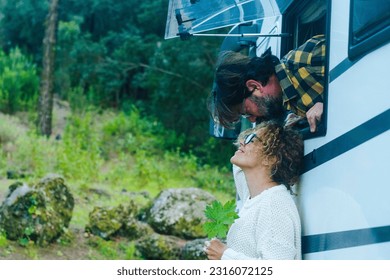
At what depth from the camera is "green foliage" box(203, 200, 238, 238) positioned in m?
2.62

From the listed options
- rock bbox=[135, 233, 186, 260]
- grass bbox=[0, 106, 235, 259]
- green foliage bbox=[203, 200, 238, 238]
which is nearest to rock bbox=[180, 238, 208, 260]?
rock bbox=[135, 233, 186, 260]

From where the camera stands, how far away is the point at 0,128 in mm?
11508

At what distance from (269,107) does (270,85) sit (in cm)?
9

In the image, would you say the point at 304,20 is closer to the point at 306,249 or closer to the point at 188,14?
the point at 188,14

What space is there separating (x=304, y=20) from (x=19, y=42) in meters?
14.6

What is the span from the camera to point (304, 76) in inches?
105

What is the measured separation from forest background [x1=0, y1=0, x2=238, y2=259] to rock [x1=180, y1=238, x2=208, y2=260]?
245cm

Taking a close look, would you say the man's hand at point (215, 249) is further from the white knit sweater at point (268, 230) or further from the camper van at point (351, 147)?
the camper van at point (351, 147)

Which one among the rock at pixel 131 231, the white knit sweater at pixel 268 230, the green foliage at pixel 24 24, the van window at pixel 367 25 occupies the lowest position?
the rock at pixel 131 231

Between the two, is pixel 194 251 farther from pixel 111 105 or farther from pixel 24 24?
pixel 24 24

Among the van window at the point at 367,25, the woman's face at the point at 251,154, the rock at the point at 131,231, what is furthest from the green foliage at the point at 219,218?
the rock at the point at 131,231

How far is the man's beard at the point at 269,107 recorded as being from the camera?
2.89 meters

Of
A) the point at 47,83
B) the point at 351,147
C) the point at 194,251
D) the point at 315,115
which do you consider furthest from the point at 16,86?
the point at 351,147

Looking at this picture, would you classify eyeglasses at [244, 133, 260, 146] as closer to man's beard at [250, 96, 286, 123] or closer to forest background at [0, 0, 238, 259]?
man's beard at [250, 96, 286, 123]
